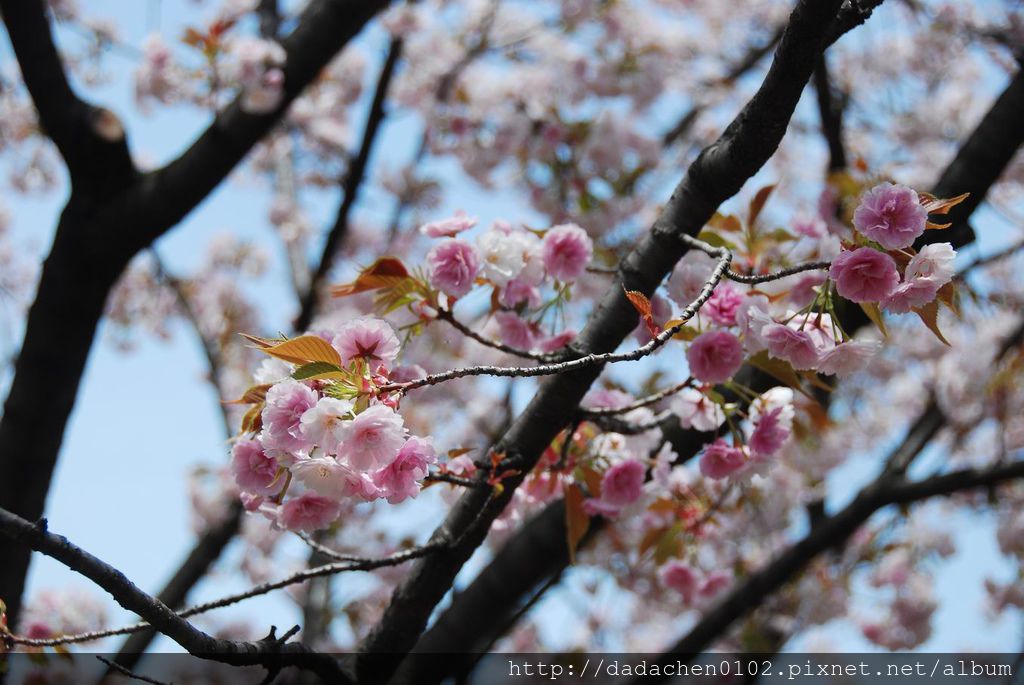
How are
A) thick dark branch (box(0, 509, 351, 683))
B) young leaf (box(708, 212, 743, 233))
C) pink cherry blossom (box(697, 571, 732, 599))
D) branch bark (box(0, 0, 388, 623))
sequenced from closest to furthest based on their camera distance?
thick dark branch (box(0, 509, 351, 683)), young leaf (box(708, 212, 743, 233)), branch bark (box(0, 0, 388, 623)), pink cherry blossom (box(697, 571, 732, 599))

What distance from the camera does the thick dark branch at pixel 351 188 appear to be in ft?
11.7

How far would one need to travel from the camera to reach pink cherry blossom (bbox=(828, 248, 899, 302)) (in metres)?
1.12

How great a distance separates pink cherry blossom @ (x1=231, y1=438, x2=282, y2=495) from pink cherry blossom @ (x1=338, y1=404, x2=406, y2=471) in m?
0.20

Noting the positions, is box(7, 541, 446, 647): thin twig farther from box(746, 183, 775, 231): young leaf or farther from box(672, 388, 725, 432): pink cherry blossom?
box(746, 183, 775, 231): young leaf

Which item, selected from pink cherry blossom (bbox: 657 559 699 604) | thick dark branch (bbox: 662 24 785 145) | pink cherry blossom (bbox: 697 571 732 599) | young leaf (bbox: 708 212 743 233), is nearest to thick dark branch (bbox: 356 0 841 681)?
young leaf (bbox: 708 212 743 233)

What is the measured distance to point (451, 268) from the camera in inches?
53.7

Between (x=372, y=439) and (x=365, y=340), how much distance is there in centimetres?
17

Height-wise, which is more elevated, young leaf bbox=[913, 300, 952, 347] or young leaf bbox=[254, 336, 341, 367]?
young leaf bbox=[913, 300, 952, 347]

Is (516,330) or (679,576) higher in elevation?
(679,576)

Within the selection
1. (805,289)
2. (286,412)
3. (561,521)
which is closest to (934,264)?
(805,289)

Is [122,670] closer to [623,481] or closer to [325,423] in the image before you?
[325,423]

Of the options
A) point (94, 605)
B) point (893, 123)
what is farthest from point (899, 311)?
point (893, 123)

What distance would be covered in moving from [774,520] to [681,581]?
1.61 meters

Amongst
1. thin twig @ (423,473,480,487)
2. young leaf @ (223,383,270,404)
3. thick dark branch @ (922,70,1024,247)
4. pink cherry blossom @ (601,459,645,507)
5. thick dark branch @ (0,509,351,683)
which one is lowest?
thick dark branch @ (0,509,351,683)
